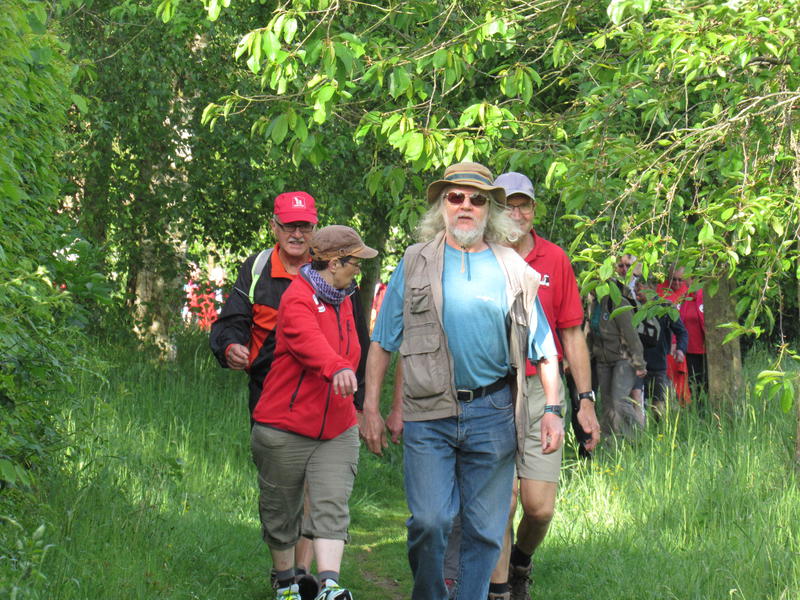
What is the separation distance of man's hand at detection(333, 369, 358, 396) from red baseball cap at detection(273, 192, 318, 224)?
136cm

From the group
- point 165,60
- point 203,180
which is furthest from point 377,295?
point 165,60

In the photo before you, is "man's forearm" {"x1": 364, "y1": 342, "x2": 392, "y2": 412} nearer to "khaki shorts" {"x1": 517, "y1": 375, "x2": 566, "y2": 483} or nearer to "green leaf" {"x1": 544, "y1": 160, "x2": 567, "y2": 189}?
"khaki shorts" {"x1": 517, "y1": 375, "x2": 566, "y2": 483}

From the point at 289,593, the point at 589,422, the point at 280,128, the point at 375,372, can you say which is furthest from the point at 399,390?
the point at 280,128

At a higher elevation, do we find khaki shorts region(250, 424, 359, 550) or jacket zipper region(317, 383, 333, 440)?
jacket zipper region(317, 383, 333, 440)

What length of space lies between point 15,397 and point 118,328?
307 inches

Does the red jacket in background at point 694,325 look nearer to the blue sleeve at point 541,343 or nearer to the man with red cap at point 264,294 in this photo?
the man with red cap at point 264,294

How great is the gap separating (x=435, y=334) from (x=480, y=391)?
1.06 feet

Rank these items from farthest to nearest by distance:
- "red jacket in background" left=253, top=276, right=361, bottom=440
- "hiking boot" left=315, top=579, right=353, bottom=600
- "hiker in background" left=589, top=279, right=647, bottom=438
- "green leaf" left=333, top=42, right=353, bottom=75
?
"hiker in background" left=589, top=279, right=647, bottom=438 < "green leaf" left=333, top=42, right=353, bottom=75 < "red jacket in background" left=253, top=276, right=361, bottom=440 < "hiking boot" left=315, top=579, right=353, bottom=600

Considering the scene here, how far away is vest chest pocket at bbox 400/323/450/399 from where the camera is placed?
4.95 m

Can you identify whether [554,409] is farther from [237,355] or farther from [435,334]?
[237,355]

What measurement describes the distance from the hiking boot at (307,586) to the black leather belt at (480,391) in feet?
5.50

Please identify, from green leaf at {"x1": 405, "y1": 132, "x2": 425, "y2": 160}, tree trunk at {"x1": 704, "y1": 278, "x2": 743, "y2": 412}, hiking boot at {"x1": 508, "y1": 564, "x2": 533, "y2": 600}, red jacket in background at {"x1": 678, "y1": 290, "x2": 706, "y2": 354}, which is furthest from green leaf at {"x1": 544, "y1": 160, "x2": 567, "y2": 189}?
red jacket in background at {"x1": 678, "y1": 290, "x2": 706, "y2": 354}

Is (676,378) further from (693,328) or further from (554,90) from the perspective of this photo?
(554,90)

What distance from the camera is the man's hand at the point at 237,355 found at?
6.17m
